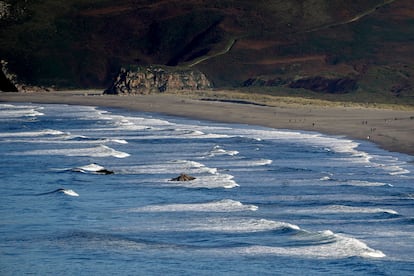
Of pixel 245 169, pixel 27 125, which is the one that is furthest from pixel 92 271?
pixel 27 125

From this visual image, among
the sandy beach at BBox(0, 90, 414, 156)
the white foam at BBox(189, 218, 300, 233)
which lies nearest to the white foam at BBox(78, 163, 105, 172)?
the sandy beach at BBox(0, 90, 414, 156)

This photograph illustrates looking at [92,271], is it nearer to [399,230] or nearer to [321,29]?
[399,230]

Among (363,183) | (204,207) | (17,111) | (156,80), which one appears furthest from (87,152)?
→ (156,80)

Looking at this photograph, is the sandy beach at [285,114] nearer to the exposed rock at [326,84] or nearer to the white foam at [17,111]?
the white foam at [17,111]

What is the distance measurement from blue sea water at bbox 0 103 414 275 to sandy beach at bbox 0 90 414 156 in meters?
2.90

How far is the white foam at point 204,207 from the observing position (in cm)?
3722

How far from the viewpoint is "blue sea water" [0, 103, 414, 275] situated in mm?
28562

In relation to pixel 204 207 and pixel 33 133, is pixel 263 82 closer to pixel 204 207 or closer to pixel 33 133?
pixel 33 133

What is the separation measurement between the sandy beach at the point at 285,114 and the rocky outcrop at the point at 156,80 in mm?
2503

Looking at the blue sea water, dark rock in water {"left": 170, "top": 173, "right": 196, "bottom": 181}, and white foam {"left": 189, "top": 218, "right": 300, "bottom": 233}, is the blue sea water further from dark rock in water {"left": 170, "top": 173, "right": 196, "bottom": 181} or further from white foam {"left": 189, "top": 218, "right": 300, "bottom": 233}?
dark rock in water {"left": 170, "top": 173, "right": 196, "bottom": 181}

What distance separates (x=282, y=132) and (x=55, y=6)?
108453mm

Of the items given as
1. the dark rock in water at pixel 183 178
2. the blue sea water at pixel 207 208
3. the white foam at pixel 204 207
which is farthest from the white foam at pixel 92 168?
the white foam at pixel 204 207

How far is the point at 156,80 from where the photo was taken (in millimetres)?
127625

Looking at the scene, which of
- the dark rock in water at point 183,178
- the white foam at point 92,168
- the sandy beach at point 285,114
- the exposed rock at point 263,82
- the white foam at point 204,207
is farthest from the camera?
the exposed rock at point 263,82
